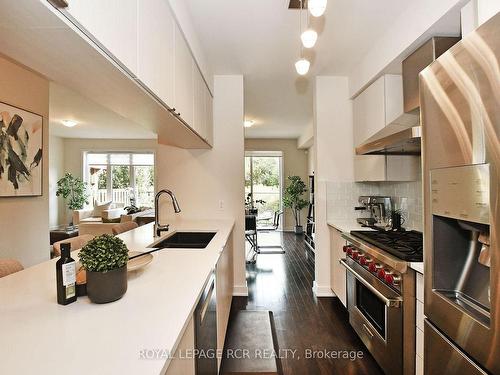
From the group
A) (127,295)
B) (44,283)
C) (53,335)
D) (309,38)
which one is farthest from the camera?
(309,38)

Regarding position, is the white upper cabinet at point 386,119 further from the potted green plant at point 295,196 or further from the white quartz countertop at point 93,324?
the potted green plant at point 295,196

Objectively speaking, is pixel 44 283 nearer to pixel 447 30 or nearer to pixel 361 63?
pixel 447 30

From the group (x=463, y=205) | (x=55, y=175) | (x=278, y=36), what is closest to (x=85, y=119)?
(x=55, y=175)

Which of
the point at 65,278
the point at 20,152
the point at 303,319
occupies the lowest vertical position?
the point at 303,319

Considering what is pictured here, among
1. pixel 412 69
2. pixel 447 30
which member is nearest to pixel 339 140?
pixel 412 69

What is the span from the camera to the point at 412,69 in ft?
6.89

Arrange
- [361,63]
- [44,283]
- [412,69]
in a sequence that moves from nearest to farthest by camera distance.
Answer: [44,283], [412,69], [361,63]

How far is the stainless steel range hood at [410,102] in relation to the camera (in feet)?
5.88

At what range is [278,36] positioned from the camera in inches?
94.5

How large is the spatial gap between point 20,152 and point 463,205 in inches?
135

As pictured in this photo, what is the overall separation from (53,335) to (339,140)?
309 cm

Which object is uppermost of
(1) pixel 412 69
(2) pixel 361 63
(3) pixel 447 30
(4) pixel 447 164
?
(2) pixel 361 63

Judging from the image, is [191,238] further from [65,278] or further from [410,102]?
[410,102]

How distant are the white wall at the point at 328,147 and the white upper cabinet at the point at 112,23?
8.12ft
